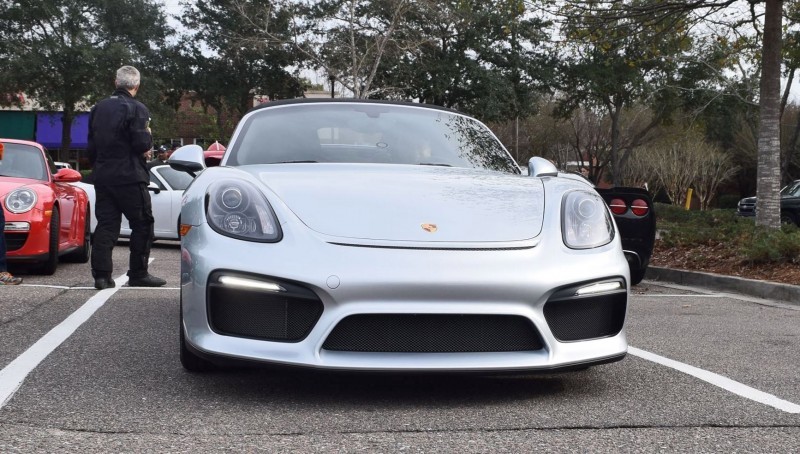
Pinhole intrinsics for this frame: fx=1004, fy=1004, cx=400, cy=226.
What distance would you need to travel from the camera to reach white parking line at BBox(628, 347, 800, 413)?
12.8ft

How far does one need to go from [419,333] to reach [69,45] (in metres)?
42.0

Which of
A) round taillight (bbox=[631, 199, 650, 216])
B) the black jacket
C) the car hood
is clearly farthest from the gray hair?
round taillight (bbox=[631, 199, 650, 216])

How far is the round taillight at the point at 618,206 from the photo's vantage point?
8641 mm

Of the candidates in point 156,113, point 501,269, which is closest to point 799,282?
point 501,269

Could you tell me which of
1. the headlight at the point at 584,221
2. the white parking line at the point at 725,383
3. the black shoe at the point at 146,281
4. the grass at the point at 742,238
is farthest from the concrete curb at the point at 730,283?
the black shoe at the point at 146,281

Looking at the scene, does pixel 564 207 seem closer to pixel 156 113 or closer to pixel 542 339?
pixel 542 339

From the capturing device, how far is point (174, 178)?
1525 cm

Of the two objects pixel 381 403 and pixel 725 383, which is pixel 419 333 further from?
pixel 725 383

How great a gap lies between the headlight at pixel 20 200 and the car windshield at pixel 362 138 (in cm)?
447

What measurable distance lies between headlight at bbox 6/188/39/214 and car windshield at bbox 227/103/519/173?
4470mm

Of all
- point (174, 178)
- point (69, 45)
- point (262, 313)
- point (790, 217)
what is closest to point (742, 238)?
point (174, 178)

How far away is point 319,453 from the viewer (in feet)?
10.1

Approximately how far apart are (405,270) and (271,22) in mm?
33682

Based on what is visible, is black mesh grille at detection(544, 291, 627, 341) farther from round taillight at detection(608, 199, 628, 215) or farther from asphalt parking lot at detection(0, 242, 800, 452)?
round taillight at detection(608, 199, 628, 215)
